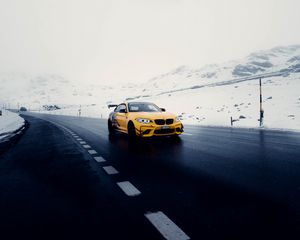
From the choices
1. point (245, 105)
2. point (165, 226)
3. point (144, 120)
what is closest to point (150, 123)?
point (144, 120)

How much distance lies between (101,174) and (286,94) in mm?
31000

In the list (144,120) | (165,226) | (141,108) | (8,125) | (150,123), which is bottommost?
(165,226)

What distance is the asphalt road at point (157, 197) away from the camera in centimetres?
363

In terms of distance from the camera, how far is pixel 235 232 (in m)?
3.47

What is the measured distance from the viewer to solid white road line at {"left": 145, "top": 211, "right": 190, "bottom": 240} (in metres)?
3.38

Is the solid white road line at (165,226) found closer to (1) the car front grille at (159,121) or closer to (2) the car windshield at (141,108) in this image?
(1) the car front grille at (159,121)

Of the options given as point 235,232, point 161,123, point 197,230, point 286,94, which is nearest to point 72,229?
point 197,230

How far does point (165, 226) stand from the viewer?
3.67 metres

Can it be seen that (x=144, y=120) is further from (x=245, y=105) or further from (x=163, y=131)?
(x=245, y=105)

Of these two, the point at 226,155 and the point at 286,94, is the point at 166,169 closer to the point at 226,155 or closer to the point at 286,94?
the point at 226,155

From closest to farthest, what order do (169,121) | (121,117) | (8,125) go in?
1. (169,121)
2. (121,117)
3. (8,125)

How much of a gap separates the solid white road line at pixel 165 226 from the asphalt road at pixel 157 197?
0.03 ft

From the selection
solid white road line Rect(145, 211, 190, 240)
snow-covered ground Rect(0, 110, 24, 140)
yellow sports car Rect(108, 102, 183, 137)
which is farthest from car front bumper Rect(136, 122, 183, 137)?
snow-covered ground Rect(0, 110, 24, 140)

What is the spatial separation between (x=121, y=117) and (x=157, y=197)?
9888 mm
